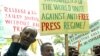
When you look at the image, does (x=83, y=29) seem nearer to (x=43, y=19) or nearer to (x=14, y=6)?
(x=43, y=19)

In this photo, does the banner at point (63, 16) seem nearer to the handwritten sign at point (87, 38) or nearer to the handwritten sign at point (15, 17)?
the handwritten sign at point (15, 17)

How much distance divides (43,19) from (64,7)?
0.92 ft

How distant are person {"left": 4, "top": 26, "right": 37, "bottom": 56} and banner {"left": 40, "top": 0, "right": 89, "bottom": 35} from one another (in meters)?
0.57

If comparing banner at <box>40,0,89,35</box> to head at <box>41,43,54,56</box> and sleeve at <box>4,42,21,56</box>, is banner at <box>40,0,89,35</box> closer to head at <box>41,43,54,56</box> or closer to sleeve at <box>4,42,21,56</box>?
head at <box>41,43,54,56</box>

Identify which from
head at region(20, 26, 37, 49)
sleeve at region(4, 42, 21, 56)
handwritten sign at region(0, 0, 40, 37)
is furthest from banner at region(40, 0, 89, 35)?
sleeve at region(4, 42, 21, 56)

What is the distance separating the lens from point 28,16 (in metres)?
2.79

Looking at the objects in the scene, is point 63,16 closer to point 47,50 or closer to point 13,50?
point 47,50

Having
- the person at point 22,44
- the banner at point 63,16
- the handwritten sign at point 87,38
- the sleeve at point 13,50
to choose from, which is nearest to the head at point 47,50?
the banner at point 63,16

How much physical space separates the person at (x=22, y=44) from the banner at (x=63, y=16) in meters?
0.57

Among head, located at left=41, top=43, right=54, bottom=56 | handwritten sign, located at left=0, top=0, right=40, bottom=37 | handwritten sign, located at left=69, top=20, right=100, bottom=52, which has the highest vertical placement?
handwritten sign, located at left=0, top=0, right=40, bottom=37

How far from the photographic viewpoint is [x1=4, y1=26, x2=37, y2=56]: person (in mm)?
1668

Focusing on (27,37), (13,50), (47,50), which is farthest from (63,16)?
(13,50)

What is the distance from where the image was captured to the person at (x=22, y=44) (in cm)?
167

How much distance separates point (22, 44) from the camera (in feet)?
5.68
